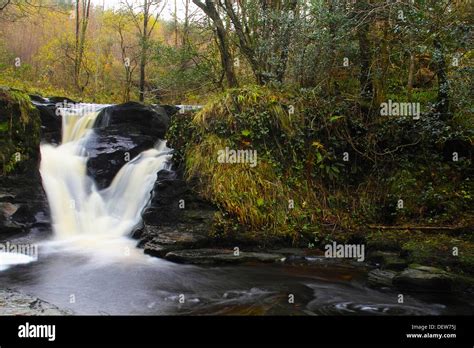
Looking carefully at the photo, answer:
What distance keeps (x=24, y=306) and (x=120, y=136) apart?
7.53m

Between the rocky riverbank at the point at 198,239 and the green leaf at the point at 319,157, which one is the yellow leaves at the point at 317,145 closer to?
the green leaf at the point at 319,157

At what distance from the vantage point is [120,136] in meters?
12.0

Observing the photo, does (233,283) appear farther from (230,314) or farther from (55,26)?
(55,26)

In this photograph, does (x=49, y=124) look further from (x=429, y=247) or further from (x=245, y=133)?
(x=429, y=247)

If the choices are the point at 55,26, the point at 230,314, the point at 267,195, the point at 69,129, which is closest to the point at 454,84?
the point at 267,195

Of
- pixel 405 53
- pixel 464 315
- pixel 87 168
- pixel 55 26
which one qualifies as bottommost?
pixel 464 315

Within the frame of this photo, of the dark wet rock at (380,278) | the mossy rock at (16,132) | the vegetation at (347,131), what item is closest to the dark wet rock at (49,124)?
the mossy rock at (16,132)

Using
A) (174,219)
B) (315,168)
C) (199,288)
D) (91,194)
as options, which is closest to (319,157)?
(315,168)

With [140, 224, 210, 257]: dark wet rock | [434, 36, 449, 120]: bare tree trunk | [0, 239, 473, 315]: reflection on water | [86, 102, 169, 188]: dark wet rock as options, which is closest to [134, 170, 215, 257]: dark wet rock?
[140, 224, 210, 257]: dark wet rock

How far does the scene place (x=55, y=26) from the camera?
31797mm

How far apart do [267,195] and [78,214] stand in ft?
14.2

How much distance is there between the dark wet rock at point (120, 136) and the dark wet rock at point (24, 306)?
5.17 metres

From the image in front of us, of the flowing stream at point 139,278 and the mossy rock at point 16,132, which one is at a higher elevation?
the mossy rock at point 16,132

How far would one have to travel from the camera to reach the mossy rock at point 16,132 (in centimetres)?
911
